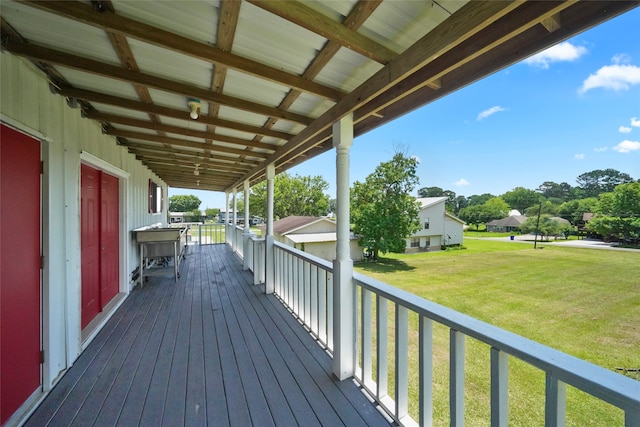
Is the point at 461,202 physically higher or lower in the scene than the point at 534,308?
higher

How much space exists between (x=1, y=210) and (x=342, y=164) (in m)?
2.32

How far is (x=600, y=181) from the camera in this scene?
13.3m

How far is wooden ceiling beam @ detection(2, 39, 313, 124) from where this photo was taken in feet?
5.42

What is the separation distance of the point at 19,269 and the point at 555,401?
3018mm

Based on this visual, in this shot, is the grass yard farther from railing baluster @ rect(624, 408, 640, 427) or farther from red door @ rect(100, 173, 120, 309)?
red door @ rect(100, 173, 120, 309)

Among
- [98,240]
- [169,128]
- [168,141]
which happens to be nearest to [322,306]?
[169,128]

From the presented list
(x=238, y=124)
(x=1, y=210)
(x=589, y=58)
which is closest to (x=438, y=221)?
(x=589, y=58)

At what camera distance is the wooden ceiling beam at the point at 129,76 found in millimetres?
1651

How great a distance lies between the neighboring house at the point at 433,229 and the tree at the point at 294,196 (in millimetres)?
10118

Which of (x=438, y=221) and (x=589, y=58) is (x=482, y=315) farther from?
(x=438, y=221)

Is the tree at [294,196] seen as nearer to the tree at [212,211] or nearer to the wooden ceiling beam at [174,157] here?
the tree at [212,211]

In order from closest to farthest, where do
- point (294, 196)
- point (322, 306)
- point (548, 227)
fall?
point (322, 306)
point (294, 196)
point (548, 227)

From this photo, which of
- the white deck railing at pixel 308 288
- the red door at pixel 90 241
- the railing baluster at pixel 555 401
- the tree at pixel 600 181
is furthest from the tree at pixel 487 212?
the red door at pixel 90 241

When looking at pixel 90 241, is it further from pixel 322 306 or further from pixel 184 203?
pixel 184 203
